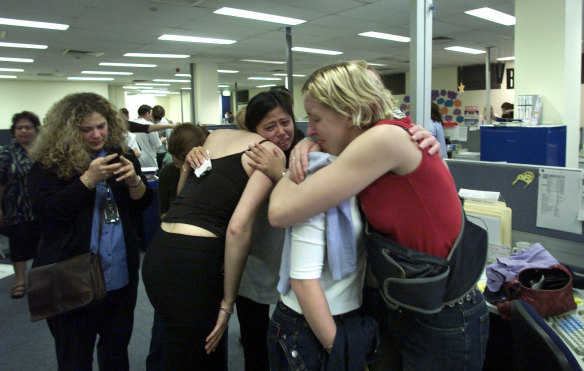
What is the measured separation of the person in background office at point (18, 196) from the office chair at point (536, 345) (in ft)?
9.99

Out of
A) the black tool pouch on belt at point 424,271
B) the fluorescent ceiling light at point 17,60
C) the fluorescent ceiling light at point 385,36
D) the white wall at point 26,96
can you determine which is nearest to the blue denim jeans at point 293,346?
the black tool pouch on belt at point 424,271

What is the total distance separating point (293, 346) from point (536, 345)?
23.5 inches

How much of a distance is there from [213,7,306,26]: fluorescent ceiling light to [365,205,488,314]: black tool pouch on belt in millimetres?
4897

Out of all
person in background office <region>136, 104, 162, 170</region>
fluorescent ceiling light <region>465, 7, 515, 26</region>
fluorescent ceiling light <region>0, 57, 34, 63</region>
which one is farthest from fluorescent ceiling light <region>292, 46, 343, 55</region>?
fluorescent ceiling light <region>0, 57, 34, 63</region>

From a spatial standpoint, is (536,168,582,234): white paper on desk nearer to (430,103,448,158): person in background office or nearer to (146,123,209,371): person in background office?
(146,123,209,371): person in background office

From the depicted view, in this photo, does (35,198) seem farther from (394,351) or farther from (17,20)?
(17,20)

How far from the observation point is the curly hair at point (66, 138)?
135 cm

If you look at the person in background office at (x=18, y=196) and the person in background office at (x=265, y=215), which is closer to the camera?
the person in background office at (x=265, y=215)

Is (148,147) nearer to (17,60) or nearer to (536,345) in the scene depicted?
(536,345)

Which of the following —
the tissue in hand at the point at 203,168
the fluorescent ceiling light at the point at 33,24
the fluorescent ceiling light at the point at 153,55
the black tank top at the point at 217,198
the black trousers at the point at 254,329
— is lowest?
the black trousers at the point at 254,329

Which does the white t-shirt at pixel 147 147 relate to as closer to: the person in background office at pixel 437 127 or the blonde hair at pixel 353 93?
the person in background office at pixel 437 127

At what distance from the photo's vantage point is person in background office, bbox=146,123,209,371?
186 cm

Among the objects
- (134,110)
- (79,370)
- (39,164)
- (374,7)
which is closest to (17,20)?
(374,7)

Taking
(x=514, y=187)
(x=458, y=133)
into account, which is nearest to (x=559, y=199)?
(x=514, y=187)
